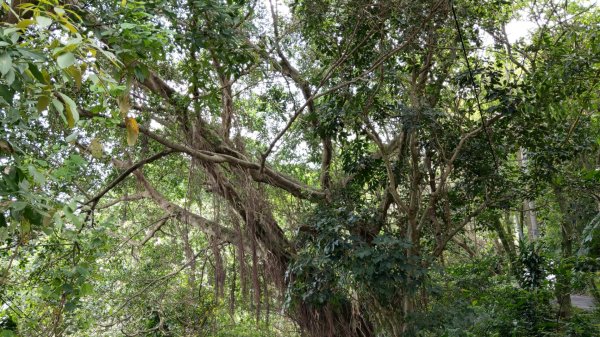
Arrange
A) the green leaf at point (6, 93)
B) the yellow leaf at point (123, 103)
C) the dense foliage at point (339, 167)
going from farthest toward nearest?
the dense foliage at point (339, 167)
the yellow leaf at point (123, 103)
the green leaf at point (6, 93)

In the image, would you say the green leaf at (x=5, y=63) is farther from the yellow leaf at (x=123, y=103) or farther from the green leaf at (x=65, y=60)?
the yellow leaf at (x=123, y=103)

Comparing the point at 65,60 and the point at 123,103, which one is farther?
the point at 123,103

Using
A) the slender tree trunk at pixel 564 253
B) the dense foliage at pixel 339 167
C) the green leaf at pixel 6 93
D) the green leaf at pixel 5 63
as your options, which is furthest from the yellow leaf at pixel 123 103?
the slender tree trunk at pixel 564 253

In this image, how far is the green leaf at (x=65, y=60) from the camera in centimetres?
139

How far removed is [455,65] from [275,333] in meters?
4.05

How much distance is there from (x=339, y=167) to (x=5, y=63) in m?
4.74

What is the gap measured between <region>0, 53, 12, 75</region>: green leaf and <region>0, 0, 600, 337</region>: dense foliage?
1790 millimetres

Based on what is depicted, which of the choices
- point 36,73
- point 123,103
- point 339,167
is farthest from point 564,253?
point 36,73

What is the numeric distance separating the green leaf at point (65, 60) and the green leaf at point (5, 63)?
115mm

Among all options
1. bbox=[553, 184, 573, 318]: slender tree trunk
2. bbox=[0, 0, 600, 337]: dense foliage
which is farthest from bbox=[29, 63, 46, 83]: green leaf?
bbox=[553, 184, 573, 318]: slender tree trunk

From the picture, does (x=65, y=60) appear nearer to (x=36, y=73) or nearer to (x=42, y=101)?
(x=36, y=73)

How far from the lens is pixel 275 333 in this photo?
281 inches

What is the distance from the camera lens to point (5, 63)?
4.53 feet

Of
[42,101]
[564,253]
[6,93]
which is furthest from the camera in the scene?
[564,253]
